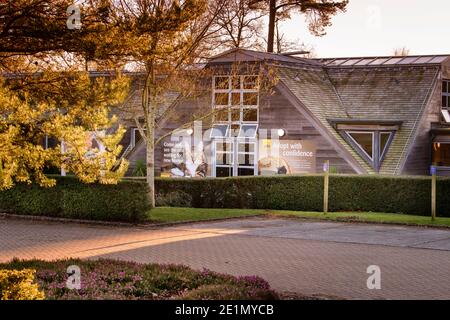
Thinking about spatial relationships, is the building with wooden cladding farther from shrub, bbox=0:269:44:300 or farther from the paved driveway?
shrub, bbox=0:269:44:300

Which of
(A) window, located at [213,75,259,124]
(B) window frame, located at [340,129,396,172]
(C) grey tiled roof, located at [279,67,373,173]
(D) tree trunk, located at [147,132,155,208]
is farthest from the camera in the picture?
(C) grey tiled roof, located at [279,67,373,173]

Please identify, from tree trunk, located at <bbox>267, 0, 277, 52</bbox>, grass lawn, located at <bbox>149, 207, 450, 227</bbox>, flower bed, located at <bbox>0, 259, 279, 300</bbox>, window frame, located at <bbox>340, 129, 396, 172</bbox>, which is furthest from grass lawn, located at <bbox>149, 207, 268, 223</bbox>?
tree trunk, located at <bbox>267, 0, 277, 52</bbox>

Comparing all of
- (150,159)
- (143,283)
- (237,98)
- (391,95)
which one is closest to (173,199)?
(150,159)

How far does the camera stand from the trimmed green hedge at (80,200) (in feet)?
82.7

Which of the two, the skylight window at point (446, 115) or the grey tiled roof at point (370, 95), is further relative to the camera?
the skylight window at point (446, 115)

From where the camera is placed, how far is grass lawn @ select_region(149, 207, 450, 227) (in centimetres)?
2581

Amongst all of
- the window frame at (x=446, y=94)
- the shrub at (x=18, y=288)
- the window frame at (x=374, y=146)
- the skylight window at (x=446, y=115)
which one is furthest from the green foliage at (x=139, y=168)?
the shrub at (x=18, y=288)

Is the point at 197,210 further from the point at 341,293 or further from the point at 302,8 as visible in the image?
the point at 302,8

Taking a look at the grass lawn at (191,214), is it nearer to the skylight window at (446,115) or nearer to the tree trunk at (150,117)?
the tree trunk at (150,117)

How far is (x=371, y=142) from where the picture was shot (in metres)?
39.0

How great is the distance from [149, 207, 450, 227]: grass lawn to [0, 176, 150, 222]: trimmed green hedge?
90 cm

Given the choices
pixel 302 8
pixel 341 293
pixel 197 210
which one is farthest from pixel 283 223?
pixel 302 8

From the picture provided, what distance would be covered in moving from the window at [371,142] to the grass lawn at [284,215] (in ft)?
32.6

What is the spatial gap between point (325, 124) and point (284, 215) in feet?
37.5
